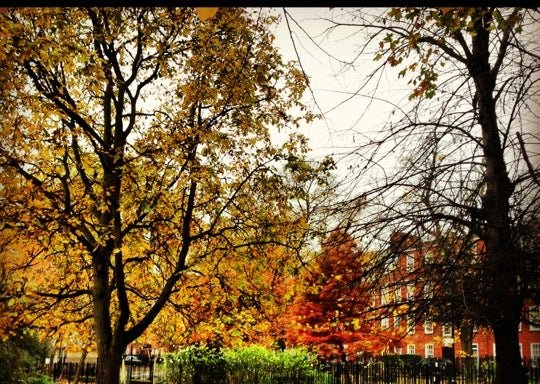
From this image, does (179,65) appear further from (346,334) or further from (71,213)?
(346,334)

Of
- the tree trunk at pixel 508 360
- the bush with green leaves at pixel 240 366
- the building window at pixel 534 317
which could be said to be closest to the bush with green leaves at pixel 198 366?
the bush with green leaves at pixel 240 366

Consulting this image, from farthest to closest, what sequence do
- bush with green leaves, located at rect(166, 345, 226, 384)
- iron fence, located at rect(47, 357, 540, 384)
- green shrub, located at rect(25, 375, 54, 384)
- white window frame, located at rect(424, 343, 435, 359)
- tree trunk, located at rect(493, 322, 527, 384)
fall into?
1. white window frame, located at rect(424, 343, 435, 359)
2. bush with green leaves, located at rect(166, 345, 226, 384)
3. iron fence, located at rect(47, 357, 540, 384)
4. green shrub, located at rect(25, 375, 54, 384)
5. tree trunk, located at rect(493, 322, 527, 384)

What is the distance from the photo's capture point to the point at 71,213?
9.55m

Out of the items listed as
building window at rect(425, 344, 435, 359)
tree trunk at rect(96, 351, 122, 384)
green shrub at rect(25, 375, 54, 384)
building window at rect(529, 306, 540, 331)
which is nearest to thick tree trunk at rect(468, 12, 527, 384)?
building window at rect(529, 306, 540, 331)

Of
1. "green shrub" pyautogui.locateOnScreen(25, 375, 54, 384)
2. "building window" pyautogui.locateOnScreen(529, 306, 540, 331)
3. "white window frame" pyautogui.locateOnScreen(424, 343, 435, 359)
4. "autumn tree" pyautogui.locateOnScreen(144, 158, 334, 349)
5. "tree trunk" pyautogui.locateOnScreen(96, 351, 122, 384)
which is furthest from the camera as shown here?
"white window frame" pyautogui.locateOnScreen(424, 343, 435, 359)

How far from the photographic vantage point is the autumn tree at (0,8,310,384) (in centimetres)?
926

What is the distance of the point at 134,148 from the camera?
10273 millimetres

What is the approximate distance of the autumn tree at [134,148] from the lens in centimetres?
926

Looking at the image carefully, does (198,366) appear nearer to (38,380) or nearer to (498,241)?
(38,380)

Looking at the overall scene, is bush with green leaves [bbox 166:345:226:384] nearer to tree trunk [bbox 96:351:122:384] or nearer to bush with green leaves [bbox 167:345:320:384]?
bush with green leaves [bbox 167:345:320:384]

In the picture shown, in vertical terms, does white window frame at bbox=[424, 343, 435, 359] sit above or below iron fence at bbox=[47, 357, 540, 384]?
below

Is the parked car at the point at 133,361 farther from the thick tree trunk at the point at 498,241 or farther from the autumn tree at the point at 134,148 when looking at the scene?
the thick tree trunk at the point at 498,241

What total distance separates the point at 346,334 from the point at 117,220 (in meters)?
14.6

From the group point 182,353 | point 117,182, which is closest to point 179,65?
point 117,182
